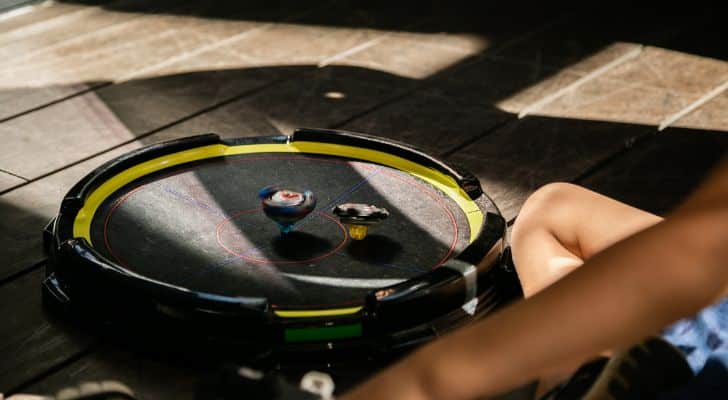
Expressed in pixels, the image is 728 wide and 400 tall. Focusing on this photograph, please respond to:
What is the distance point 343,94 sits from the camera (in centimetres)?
353

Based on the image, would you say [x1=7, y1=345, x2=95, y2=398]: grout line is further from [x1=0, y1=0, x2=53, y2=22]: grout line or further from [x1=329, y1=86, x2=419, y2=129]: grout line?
[x1=0, y1=0, x2=53, y2=22]: grout line

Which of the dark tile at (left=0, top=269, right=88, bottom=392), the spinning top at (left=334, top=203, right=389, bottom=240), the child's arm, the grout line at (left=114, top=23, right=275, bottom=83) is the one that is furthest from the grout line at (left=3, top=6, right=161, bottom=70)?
the child's arm

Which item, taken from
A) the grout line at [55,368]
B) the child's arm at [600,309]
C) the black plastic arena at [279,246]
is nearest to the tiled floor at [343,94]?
the grout line at [55,368]

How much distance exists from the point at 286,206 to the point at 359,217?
17cm

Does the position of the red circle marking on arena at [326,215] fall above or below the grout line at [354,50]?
above

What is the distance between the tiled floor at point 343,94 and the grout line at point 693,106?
0.01 meters

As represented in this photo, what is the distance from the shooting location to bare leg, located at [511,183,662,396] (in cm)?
174

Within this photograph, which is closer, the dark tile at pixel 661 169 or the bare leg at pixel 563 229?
the bare leg at pixel 563 229

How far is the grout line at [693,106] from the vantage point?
327cm

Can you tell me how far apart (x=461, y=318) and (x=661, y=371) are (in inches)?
42.0

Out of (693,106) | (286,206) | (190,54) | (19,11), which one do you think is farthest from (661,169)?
(19,11)

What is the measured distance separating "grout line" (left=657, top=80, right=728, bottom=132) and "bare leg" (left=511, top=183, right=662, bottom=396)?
1.39 metres

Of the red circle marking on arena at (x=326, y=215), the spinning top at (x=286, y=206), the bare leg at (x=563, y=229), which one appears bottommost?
the red circle marking on arena at (x=326, y=215)

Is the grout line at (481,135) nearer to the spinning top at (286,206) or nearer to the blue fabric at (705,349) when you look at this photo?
the spinning top at (286,206)
